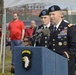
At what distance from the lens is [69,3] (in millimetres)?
9820

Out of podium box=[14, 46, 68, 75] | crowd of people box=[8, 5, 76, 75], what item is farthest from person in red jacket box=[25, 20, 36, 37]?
podium box=[14, 46, 68, 75]

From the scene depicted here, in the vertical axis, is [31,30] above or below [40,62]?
below

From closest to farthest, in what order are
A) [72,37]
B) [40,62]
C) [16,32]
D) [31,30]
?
[40,62] → [72,37] → [16,32] → [31,30]

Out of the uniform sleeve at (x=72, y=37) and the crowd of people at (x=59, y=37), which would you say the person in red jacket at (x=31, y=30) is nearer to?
the crowd of people at (x=59, y=37)

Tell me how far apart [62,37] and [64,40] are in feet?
0.17

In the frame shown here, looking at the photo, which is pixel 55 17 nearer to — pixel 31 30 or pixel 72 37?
pixel 72 37

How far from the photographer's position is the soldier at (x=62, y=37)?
18.3 feet

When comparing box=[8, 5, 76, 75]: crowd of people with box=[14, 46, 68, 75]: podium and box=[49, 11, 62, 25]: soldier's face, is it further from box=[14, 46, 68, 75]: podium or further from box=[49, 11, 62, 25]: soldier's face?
box=[14, 46, 68, 75]: podium

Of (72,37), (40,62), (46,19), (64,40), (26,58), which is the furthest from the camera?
(46,19)

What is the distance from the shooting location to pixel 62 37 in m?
5.74

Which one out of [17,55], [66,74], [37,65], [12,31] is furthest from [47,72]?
[12,31]

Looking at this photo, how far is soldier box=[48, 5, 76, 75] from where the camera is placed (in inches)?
220

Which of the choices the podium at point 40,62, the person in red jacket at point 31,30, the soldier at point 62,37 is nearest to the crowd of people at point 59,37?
the soldier at point 62,37

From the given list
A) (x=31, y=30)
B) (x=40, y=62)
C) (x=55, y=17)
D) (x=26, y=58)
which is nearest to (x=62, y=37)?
(x=55, y=17)
